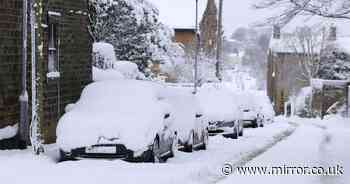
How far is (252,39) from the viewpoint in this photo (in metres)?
160

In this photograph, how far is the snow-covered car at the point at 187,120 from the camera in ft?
59.6

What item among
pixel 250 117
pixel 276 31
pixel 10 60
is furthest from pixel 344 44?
pixel 10 60

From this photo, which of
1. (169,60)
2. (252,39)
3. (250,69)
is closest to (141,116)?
(169,60)

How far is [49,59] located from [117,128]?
4708 millimetres

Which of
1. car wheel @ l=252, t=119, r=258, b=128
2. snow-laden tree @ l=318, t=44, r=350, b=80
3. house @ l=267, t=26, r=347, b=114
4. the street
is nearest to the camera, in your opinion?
the street

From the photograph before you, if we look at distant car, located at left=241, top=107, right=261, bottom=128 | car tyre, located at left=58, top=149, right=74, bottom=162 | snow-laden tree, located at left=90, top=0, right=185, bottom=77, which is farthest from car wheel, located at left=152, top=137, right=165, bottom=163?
snow-laden tree, located at left=90, top=0, right=185, bottom=77

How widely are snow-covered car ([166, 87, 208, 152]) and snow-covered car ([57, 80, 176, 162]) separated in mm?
1214

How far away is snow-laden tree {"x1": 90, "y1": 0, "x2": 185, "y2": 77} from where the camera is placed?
1417 inches

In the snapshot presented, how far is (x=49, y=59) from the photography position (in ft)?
63.0

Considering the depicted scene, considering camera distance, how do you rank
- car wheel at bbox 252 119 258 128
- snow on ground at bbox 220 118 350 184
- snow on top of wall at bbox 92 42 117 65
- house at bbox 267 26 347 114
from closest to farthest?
snow on ground at bbox 220 118 350 184 → snow on top of wall at bbox 92 42 117 65 → car wheel at bbox 252 119 258 128 → house at bbox 267 26 347 114

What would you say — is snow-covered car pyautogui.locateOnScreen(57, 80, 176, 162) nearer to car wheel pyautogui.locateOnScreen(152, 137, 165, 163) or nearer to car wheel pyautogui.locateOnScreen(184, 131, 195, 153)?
car wheel pyautogui.locateOnScreen(152, 137, 165, 163)

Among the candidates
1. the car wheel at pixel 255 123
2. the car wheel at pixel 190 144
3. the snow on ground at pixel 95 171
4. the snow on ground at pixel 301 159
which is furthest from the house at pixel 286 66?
the snow on ground at pixel 95 171

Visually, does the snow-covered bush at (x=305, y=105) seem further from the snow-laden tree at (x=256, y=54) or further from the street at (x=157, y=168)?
the snow-laden tree at (x=256, y=54)

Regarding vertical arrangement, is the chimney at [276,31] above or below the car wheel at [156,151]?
above
